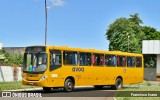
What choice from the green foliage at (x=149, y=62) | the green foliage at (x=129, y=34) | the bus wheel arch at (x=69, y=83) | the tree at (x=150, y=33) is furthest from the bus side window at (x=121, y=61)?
the tree at (x=150, y=33)

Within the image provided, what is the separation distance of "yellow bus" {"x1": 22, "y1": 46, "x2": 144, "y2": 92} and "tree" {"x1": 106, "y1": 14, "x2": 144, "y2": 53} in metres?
58.2

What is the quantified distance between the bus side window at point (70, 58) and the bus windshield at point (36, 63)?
5.28ft

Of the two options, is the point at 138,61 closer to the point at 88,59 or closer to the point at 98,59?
the point at 98,59

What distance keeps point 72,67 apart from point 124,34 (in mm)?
68368

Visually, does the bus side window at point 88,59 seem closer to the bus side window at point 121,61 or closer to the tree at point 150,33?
the bus side window at point 121,61

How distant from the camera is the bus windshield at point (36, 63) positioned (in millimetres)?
26141

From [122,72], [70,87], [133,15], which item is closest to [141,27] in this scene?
[133,15]

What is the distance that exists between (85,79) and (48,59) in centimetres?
445

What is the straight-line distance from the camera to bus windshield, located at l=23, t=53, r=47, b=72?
85.8ft

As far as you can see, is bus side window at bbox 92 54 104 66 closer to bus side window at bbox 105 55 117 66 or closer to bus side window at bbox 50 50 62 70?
bus side window at bbox 105 55 117 66

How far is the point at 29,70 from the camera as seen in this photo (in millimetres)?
26438

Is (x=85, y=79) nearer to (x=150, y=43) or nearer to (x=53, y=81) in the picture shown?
(x=53, y=81)

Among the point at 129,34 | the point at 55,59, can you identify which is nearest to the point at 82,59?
the point at 55,59

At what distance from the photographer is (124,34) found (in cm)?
9556
